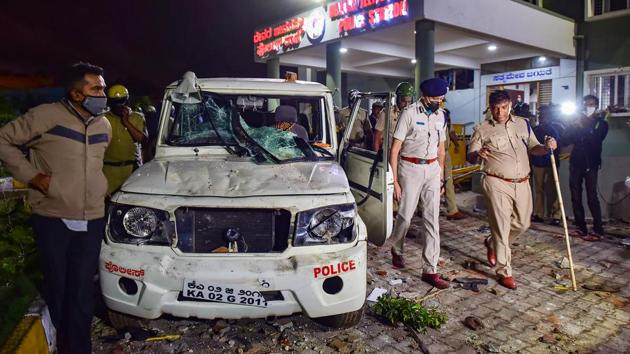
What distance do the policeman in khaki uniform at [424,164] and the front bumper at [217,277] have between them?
1773 mm

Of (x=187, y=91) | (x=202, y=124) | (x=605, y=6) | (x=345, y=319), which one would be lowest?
(x=345, y=319)

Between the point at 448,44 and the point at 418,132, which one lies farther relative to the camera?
the point at 448,44

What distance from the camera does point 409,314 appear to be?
3648 mm

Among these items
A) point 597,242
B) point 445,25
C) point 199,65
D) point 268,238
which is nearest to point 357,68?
point 445,25

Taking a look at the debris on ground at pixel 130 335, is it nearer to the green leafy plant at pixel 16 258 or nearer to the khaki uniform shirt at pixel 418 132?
the green leafy plant at pixel 16 258

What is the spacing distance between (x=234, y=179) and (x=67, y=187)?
1.06 meters

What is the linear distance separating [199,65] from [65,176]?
43427 millimetres

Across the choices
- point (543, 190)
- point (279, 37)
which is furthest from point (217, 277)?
point (279, 37)

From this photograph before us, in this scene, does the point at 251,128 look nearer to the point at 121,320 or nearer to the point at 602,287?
the point at 121,320

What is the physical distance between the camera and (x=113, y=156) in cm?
494

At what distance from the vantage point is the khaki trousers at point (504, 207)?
4555mm

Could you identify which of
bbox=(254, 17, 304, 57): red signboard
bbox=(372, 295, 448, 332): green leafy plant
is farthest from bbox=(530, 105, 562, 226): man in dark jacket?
bbox=(254, 17, 304, 57): red signboard

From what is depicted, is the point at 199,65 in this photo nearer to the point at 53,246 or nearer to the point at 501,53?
the point at 501,53

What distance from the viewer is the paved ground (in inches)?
130
